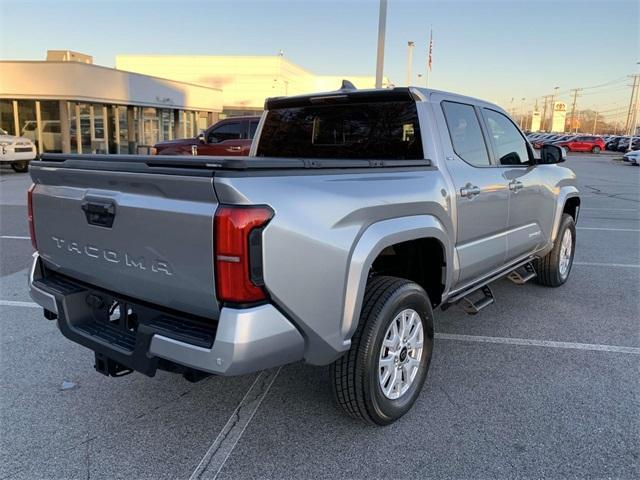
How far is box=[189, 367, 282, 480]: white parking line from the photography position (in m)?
2.64

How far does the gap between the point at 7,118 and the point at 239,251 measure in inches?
971

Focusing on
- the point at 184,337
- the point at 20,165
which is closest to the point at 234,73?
the point at 20,165

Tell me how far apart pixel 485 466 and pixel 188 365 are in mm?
1598

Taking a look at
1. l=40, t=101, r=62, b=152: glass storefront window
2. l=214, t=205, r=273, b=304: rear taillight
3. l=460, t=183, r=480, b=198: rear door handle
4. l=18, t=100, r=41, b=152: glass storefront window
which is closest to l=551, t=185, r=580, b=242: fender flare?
l=460, t=183, r=480, b=198: rear door handle

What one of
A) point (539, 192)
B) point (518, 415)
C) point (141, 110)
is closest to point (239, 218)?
point (518, 415)

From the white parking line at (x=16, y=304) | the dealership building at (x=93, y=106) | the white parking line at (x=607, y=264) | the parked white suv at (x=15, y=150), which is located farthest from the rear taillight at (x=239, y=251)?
the dealership building at (x=93, y=106)

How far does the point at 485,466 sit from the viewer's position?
2672 mm

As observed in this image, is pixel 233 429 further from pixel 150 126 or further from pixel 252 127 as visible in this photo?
pixel 150 126

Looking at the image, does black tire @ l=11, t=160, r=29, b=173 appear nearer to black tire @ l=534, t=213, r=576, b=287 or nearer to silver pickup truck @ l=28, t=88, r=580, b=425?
silver pickup truck @ l=28, t=88, r=580, b=425

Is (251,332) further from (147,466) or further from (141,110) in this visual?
(141,110)

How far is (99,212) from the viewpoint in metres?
2.61

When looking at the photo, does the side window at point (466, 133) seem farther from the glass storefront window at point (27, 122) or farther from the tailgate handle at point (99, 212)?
the glass storefront window at point (27, 122)

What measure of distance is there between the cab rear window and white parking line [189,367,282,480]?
5.85ft

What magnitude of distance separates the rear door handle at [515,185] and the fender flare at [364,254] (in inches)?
64.2
